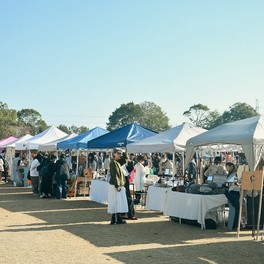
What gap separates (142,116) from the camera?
8500cm

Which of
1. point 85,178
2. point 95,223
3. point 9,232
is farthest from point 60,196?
point 9,232

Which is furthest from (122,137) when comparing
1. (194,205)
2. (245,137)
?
(245,137)

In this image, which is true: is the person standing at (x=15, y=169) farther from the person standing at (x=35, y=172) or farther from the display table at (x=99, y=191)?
the display table at (x=99, y=191)

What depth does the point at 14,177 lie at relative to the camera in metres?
23.5

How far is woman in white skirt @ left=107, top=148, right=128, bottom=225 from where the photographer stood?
1018 cm

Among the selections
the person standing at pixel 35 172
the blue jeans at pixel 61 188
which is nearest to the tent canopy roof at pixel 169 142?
the blue jeans at pixel 61 188

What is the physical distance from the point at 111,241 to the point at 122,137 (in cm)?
684

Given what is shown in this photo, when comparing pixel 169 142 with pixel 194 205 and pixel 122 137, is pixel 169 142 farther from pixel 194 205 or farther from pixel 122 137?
pixel 194 205

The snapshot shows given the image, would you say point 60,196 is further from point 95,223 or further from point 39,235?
point 39,235

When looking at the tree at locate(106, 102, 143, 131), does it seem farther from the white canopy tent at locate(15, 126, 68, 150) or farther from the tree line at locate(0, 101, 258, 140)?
the white canopy tent at locate(15, 126, 68, 150)

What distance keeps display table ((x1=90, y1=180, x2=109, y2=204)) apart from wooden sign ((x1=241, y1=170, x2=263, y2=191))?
6354 mm

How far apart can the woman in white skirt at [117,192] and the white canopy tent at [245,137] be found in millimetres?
2170

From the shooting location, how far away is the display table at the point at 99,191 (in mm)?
14320

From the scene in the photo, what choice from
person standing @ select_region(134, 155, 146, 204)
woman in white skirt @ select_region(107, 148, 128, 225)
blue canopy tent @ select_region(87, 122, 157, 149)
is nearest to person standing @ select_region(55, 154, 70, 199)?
blue canopy tent @ select_region(87, 122, 157, 149)
